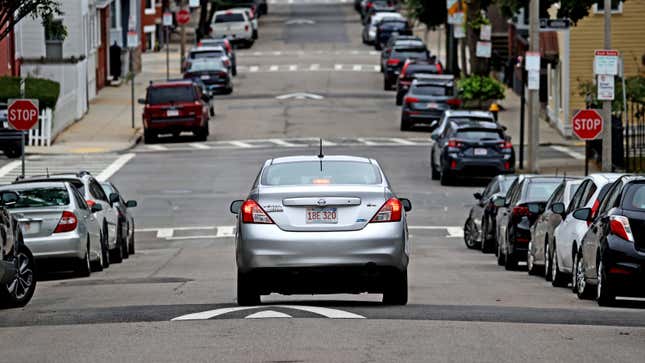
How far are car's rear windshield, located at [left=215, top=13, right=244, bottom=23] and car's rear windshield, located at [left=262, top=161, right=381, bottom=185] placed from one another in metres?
70.7

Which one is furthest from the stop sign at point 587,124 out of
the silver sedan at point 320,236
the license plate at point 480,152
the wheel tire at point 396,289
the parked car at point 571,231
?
the silver sedan at point 320,236

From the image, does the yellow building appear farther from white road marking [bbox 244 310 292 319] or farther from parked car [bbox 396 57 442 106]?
white road marking [bbox 244 310 292 319]

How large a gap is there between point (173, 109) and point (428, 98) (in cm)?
809

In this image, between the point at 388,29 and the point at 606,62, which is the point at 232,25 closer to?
the point at 388,29

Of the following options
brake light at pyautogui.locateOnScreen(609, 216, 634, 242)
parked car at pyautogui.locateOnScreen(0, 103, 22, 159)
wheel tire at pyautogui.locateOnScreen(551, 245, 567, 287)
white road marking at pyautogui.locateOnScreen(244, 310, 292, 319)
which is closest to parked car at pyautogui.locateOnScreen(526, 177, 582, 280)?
wheel tire at pyautogui.locateOnScreen(551, 245, 567, 287)

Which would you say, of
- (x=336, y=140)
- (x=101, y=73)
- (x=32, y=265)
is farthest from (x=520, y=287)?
(x=101, y=73)

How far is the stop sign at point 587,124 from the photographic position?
3316 centimetres

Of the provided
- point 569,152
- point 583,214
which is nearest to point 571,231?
point 583,214

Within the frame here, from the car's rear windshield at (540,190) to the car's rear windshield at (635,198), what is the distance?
8283mm

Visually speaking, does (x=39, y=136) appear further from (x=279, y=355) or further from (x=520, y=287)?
(x=279, y=355)

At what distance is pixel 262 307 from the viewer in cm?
1603

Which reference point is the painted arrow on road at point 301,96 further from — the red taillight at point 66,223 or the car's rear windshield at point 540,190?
the red taillight at point 66,223

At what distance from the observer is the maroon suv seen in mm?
50250

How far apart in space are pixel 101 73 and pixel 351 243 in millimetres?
54685
